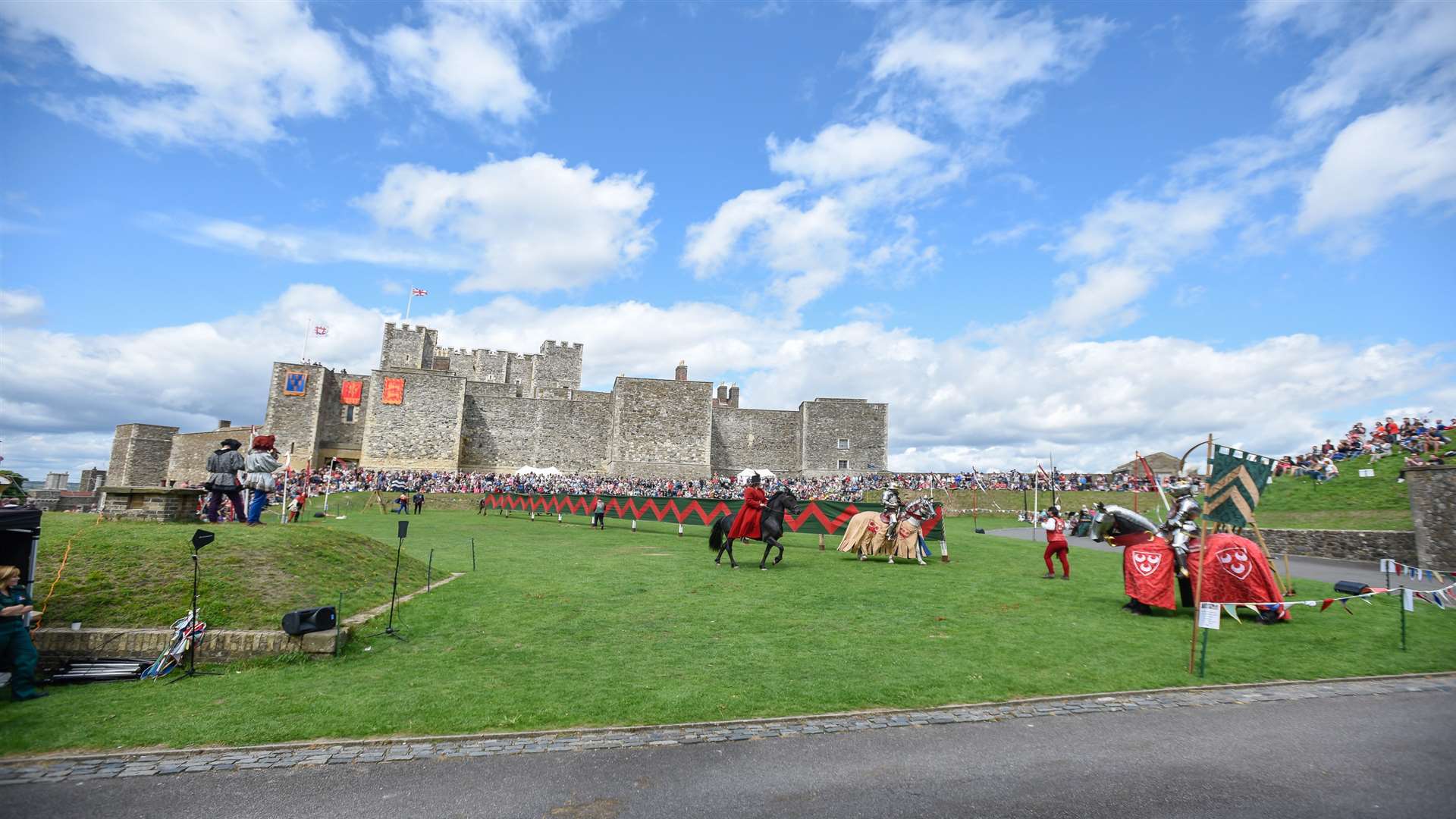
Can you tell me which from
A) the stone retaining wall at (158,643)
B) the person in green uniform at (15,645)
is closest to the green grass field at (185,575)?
the stone retaining wall at (158,643)

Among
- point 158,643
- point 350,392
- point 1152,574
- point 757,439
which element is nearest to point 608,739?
point 158,643

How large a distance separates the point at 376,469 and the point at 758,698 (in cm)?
5125

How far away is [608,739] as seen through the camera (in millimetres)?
5824

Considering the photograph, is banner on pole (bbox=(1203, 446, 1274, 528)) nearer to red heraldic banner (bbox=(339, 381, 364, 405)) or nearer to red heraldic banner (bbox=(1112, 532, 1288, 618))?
red heraldic banner (bbox=(1112, 532, 1288, 618))

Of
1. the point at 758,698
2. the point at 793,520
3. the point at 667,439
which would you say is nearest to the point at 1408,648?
the point at 758,698

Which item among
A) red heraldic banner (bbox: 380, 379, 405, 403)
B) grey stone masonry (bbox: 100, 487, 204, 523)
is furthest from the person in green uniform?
red heraldic banner (bbox: 380, 379, 405, 403)

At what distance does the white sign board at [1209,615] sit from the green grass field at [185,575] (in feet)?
36.4

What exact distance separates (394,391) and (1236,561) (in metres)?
54.9

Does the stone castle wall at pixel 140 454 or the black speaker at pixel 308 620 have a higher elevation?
the stone castle wall at pixel 140 454

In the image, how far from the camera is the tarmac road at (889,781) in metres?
4.61

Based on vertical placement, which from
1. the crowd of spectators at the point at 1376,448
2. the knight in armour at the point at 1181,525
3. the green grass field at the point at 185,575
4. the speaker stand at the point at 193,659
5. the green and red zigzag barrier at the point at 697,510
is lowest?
the speaker stand at the point at 193,659

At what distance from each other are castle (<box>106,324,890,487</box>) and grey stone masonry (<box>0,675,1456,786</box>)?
48.5 metres

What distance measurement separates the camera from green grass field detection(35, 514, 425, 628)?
838 centimetres

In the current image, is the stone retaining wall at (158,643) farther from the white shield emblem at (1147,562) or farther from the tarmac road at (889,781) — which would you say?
the white shield emblem at (1147,562)
